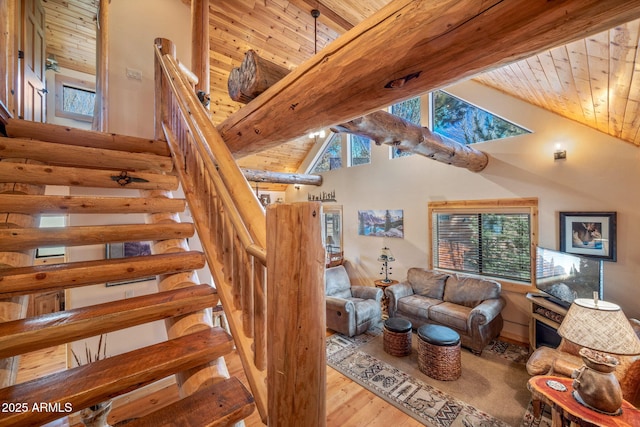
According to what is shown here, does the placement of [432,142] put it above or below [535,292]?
above

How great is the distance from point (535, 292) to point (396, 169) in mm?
3058

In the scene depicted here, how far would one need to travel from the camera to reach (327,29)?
3.97 metres

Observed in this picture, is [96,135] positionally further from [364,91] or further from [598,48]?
[598,48]

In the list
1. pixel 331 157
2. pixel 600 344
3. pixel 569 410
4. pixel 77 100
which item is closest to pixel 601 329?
pixel 600 344

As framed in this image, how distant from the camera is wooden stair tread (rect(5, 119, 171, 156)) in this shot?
1.63 meters

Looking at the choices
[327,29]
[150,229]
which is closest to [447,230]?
[327,29]

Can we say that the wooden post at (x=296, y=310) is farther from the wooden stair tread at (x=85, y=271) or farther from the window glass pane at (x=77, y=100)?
the window glass pane at (x=77, y=100)

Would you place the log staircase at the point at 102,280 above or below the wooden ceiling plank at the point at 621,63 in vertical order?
below

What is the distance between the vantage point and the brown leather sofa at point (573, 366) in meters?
2.08

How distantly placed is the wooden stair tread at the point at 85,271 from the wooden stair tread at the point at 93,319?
161mm

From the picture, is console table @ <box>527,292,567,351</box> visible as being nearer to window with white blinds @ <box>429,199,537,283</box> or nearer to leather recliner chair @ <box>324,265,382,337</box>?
window with white blinds @ <box>429,199,537,283</box>

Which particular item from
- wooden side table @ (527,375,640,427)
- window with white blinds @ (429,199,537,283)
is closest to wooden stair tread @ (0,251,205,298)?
wooden side table @ (527,375,640,427)

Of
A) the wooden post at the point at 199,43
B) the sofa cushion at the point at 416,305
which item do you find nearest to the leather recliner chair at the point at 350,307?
the sofa cushion at the point at 416,305

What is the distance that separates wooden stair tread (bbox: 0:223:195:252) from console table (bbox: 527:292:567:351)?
4030mm
